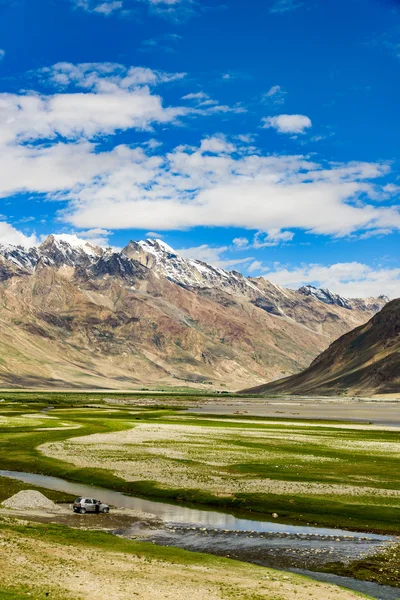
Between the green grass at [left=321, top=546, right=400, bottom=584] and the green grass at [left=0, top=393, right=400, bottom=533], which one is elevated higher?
the green grass at [left=0, top=393, right=400, bottom=533]

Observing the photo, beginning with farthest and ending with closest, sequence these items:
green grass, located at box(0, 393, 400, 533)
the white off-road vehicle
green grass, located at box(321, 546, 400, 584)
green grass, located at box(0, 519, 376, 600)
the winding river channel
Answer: green grass, located at box(0, 393, 400, 533)
the white off-road vehicle
the winding river channel
green grass, located at box(321, 546, 400, 584)
green grass, located at box(0, 519, 376, 600)

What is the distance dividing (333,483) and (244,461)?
1488 cm

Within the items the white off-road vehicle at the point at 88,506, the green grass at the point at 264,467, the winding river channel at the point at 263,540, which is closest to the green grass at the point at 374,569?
the winding river channel at the point at 263,540

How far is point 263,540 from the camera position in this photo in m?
40.2

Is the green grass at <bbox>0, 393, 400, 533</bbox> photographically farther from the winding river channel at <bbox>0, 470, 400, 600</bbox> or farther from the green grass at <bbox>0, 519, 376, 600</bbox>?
the green grass at <bbox>0, 519, 376, 600</bbox>

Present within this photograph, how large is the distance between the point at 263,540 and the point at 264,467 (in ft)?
84.5

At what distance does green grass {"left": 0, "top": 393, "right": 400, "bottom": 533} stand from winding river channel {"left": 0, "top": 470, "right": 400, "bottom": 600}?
263 cm

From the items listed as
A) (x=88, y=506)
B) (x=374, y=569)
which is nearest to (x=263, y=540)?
(x=374, y=569)

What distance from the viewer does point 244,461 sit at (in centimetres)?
7038

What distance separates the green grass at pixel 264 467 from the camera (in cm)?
4800

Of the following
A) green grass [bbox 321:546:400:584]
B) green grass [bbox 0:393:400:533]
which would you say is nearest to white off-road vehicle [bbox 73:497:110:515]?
green grass [bbox 0:393:400:533]

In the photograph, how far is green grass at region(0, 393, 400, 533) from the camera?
48.0 meters

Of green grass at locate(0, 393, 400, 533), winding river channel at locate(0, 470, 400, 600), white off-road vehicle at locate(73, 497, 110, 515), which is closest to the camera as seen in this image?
winding river channel at locate(0, 470, 400, 600)

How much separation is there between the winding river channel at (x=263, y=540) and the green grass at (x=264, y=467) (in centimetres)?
263
